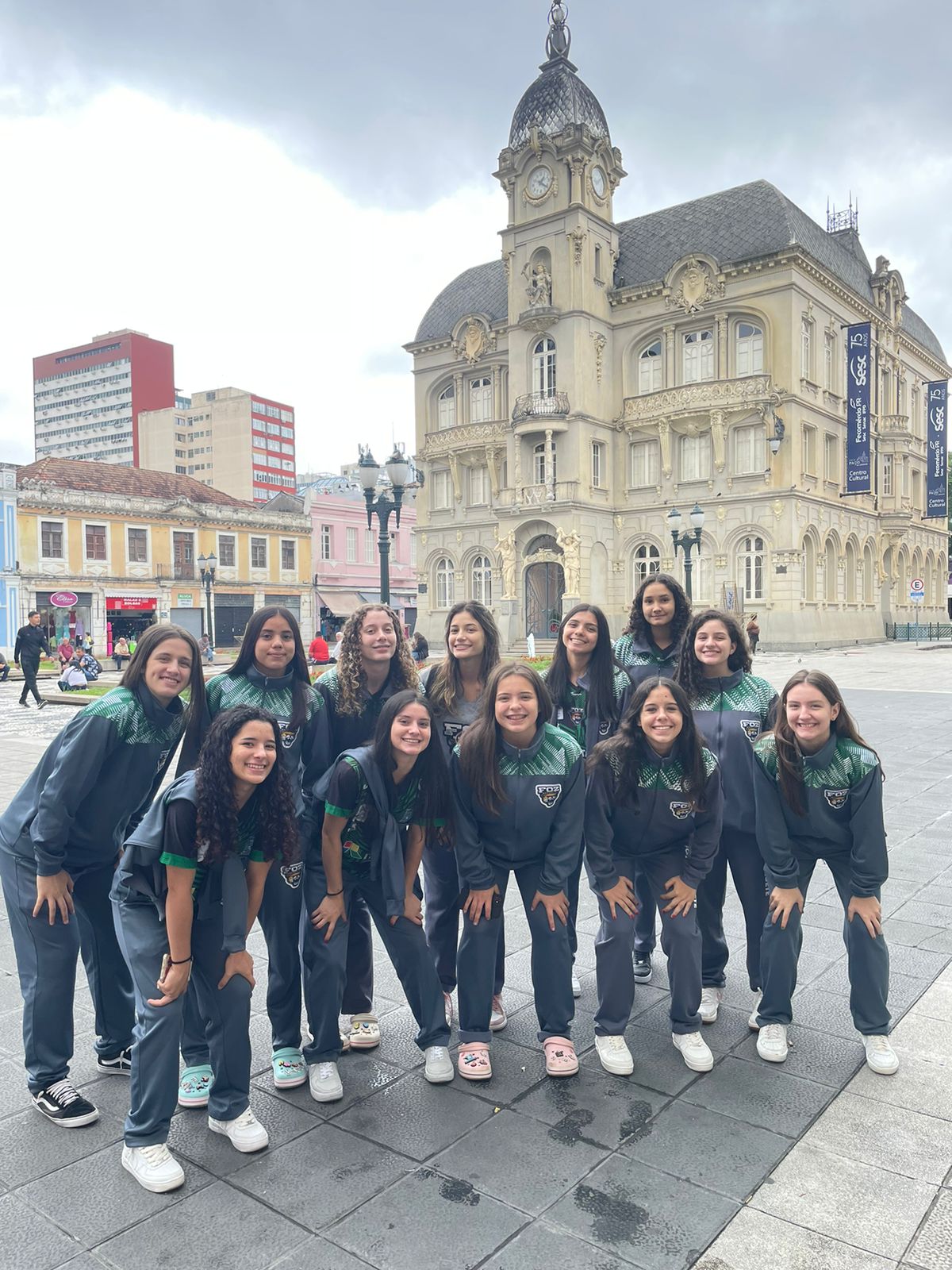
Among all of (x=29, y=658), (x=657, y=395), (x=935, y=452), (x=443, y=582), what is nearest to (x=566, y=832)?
(x=29, y=658)

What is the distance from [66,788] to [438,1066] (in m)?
1.81

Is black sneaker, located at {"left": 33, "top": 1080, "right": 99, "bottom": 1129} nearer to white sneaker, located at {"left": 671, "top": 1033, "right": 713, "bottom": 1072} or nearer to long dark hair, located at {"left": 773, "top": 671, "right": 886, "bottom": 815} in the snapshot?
white sneaker, located at {"left": 671, "top": 1033, "right": 713, "bottom": 1072}

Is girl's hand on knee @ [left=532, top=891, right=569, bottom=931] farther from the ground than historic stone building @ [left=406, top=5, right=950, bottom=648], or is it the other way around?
historic stone building @ [left=406, top=5, right=950, bottom=648]

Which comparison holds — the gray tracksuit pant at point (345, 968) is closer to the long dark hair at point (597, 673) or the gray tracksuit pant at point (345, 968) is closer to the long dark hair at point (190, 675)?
the long dark hair at point (190, 675)

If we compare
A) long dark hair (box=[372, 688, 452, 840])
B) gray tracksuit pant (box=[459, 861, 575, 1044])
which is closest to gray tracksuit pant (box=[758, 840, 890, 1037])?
gray tracksuit pant (box=[459, 861, 575, 1044])

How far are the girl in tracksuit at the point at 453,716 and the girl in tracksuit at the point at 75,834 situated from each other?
1205 millimetres

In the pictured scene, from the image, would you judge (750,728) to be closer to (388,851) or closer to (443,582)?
(388,851)

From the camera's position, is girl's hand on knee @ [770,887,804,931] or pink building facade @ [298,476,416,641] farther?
pink building facade @ [298,476,416,641]

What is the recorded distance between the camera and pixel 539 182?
115 feet

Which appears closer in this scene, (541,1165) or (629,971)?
(541,1165)

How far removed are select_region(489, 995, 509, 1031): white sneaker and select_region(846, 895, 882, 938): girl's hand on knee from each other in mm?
1619

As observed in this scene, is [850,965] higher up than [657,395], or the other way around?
[657,395]

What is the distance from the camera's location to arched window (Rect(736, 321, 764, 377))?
108 ft

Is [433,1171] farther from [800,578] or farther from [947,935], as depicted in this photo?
[800,578]
